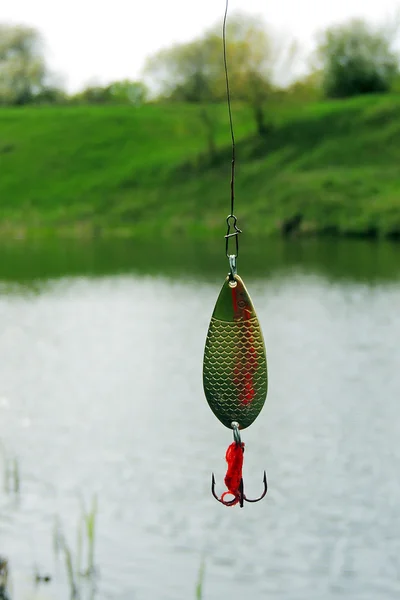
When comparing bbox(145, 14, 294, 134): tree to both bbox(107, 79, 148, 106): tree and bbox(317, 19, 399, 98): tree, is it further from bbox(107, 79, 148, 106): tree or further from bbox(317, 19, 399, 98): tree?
bbox(107, 79, 148, 106): tree

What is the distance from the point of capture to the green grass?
185 feet

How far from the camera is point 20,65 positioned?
101m

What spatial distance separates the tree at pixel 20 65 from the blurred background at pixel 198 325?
11823mm

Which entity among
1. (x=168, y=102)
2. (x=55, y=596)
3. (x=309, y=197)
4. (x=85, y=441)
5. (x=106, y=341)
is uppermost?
(x=168, y=102)

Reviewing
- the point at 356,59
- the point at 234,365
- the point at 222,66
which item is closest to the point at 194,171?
the point at 222,66

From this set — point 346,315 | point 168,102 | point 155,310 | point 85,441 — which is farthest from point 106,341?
point 168,102

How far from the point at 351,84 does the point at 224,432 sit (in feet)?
203

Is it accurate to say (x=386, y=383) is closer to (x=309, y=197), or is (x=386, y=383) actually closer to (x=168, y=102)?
(x=309, y=197)

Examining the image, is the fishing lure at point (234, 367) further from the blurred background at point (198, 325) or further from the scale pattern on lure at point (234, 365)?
the blurred background at point (198, 325)

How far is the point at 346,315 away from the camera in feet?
104

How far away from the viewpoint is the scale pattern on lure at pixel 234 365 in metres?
3.27

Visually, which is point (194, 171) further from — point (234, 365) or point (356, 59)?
point (234, 365)

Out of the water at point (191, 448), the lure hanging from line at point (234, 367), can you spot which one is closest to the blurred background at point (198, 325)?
the water at point (191, 448)

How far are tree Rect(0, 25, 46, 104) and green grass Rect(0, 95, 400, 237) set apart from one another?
1637 centimetres
